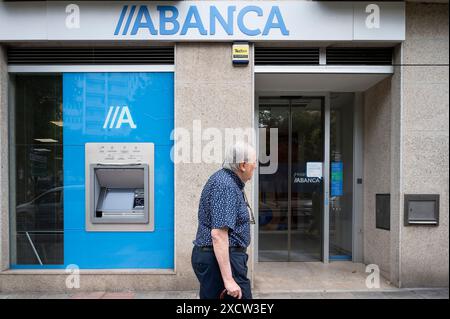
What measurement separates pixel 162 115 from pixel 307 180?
9.19 ft

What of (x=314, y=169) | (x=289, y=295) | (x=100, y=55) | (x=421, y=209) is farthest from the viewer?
(x=314, y=169)

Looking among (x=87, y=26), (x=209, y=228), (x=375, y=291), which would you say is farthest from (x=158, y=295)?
(x=87, y=26)

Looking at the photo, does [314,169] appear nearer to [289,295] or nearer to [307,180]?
[307,180]

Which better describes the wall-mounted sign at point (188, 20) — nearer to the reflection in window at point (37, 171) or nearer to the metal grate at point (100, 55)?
the metal grate at point (100, 55)

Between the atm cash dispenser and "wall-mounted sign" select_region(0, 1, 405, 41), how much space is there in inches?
62.0

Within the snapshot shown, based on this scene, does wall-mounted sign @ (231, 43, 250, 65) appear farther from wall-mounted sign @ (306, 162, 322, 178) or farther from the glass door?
wall-mounted sign @ (306, 162, 322, 178)

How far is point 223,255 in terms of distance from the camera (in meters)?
2.17

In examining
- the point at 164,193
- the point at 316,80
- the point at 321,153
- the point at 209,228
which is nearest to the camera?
the point at 209,228

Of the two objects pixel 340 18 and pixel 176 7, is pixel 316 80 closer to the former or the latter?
pixel 340 18

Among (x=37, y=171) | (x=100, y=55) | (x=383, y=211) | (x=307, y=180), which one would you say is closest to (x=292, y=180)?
(x=307, y=180)

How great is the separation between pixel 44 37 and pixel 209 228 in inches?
148

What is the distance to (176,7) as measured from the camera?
161 inches

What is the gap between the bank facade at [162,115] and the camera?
412cm

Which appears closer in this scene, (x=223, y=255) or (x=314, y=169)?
(x=223, y=255)
